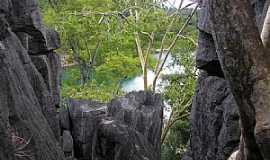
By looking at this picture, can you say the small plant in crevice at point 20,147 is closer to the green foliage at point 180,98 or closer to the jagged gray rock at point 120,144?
the jagged gray rock at point 120,144

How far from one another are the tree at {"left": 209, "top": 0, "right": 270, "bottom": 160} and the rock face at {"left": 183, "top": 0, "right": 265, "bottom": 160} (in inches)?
148

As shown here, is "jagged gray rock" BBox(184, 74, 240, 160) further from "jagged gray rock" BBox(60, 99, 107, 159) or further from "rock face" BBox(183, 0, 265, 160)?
"jagged gray rock" BBox(60, 99, 107, 159)

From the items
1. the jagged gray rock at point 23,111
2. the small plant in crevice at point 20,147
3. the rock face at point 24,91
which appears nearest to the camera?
the small plant in crevice at point 20,147

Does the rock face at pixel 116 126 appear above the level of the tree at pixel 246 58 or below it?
below

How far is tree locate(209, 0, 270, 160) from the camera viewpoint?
372cm

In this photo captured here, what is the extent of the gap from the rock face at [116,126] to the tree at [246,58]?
704 cm

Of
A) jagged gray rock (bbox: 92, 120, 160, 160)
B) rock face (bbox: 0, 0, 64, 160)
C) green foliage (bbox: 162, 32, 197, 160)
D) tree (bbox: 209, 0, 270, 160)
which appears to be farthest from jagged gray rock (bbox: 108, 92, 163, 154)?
tree (bbox: 209, 0, 270, 160)

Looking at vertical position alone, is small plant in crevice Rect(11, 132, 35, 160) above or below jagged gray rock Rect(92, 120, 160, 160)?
above

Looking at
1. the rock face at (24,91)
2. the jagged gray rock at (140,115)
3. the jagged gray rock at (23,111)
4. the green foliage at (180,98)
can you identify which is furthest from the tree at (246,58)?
the green foliage at (180,98)

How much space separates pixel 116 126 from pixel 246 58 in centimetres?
754

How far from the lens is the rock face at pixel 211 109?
25.2 ft

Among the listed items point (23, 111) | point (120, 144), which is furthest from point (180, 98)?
point (23, 111)

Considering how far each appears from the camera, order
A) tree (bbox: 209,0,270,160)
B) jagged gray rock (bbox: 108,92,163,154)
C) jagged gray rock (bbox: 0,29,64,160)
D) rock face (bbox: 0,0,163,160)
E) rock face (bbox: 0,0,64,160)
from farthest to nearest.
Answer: jagged gray rock (bbox: 108,92,163,154) < rock face (bbox: 0,0,163,160) < jagged gray rock (bbox: 0,29,64,160) < rock face (bbox: 0,0,64,160) < tree (bbox: 209,0,270,160)

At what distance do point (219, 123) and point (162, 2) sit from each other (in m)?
10.2
